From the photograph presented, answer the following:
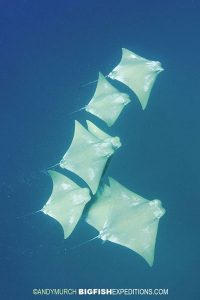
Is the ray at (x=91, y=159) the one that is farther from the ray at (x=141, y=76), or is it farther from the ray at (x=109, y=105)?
the ray at (x=141, y=76)

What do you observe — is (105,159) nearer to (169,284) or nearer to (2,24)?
(169,284)

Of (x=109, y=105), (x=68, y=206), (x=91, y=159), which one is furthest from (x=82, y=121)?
(x=68, y=206)

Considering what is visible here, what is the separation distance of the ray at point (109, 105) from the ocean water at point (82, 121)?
0.29m

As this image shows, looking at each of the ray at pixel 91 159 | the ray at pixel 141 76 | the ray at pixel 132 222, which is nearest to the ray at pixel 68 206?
the ray at pixel 91 159

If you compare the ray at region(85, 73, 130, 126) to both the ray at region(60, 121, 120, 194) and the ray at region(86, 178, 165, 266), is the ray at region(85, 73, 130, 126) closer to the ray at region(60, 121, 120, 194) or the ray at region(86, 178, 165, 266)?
the ray at region(60, 121, 120, 194)

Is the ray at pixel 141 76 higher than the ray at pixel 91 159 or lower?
higher

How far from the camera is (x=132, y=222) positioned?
4.00 meters

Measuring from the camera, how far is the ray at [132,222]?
3.98m

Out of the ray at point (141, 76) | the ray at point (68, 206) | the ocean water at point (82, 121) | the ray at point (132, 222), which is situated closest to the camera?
the ray at point (132, 222)

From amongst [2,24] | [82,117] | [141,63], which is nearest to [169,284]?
[82,117]

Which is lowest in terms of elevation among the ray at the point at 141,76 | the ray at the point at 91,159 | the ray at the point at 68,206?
the ray at the point at 68,206

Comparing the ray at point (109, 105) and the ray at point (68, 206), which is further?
the ray at point (109, 105)

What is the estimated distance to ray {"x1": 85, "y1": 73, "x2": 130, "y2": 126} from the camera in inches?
184

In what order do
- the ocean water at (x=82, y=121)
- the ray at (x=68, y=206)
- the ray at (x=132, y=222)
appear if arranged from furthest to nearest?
1. the ocean water at (x=82, y=121)
2. the ray at (x=68, y=206)
3. the ray at (x=132, y=222)
